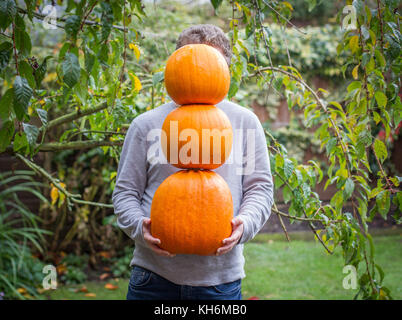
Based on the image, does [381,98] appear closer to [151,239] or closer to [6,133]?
[151,239]

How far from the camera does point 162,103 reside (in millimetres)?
2020

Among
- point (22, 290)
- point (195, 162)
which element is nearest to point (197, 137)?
point (195, 162)

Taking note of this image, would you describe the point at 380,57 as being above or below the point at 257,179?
above

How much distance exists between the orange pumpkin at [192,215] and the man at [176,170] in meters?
0.14

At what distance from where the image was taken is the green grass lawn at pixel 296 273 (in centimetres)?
327

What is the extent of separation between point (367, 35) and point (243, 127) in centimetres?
50

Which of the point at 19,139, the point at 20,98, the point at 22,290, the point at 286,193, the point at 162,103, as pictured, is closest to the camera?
the point at 20,98

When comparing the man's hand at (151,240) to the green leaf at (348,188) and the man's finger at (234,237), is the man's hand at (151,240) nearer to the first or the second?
the man's finger at (234,237)

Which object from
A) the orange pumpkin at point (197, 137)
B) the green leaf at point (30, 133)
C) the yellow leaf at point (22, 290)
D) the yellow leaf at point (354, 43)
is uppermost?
the yellow leaf at point (354, 43)

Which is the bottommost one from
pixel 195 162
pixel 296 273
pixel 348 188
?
pixel 296 273

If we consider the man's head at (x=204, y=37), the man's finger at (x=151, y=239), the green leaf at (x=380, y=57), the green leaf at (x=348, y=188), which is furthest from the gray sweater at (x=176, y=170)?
the green leaf at (x=380, y=57)

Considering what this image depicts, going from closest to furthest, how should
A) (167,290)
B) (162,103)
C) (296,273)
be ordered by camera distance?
(167,290) → (162,103) → (296,273)

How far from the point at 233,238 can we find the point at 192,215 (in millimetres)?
140
